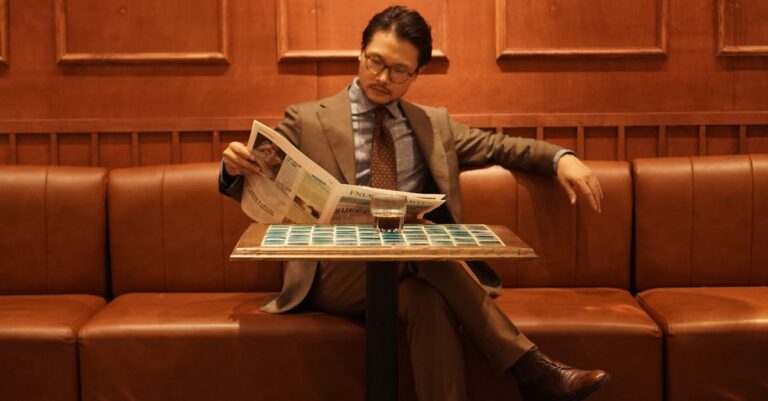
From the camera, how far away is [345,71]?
312cm

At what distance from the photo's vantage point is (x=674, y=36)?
313 centimetres

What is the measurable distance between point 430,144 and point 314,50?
665 millimetres

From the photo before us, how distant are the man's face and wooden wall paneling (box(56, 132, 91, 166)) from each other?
1.14 meters

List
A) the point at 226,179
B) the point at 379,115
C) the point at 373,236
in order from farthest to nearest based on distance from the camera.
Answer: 1. the point at 379,115
2. the point at 226,179
3. the point at 373,236

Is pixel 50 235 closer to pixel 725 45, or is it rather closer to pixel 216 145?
pixel 216 145

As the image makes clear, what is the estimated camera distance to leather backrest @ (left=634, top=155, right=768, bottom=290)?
2801 mm

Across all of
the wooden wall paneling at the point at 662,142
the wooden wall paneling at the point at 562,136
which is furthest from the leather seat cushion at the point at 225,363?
the wooden wall paneling at the point at 662,142

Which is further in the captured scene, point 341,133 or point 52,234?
point 52,234

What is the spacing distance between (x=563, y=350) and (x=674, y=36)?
140 centimetres

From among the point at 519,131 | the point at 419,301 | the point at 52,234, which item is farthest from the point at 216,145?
the point at 419,301

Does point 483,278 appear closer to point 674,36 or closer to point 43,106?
point 674,36

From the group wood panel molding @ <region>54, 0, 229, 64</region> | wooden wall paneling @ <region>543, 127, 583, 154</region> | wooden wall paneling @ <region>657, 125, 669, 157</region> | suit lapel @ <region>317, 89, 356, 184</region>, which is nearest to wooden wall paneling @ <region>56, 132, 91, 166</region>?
wood panel molding @ <region>54, 0, 229, 64</region>

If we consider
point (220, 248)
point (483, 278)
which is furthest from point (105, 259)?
point (483, 278)

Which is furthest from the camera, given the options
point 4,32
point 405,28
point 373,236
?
point 4,32
